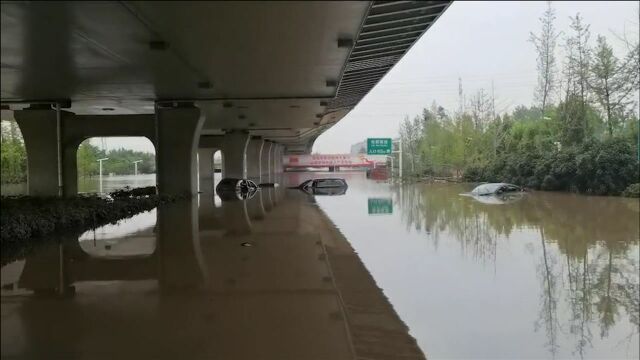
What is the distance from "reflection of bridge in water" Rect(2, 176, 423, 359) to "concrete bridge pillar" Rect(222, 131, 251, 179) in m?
32.4

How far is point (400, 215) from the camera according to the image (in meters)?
19.6

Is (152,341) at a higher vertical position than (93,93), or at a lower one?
lower

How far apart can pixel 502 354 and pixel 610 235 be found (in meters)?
9.87

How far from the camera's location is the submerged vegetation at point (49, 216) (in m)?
8.31

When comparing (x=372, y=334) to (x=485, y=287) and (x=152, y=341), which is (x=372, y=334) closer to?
(x=152, y=341)

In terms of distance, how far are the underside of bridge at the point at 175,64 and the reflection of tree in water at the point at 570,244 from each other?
17.9 ft

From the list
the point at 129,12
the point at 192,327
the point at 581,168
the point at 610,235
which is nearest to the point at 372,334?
the point at 192,327

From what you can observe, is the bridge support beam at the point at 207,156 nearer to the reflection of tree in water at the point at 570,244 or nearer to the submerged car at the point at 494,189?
the submerged car at the point at 494,189

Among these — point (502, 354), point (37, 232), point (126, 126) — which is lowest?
point (502, 354)

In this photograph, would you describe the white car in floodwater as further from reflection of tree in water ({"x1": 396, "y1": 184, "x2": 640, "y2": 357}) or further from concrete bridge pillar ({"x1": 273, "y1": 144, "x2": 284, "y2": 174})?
concrete bridge pillar ({"x1": 273, "y1": 144, "x2": 284, "y2": 174})

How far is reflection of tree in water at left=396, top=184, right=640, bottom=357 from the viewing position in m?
6.67

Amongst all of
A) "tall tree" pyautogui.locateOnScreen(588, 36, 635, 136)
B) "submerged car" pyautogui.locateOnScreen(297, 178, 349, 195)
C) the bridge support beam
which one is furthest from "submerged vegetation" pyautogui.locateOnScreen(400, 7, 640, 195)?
the bridge support beam

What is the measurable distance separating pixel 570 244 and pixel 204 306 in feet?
30.0

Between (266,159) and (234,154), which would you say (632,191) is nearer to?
(234,154)
